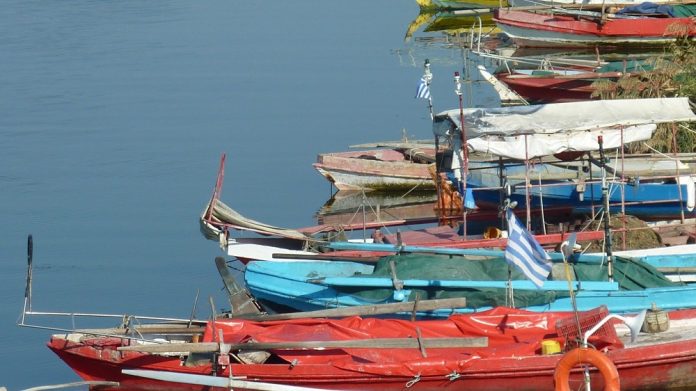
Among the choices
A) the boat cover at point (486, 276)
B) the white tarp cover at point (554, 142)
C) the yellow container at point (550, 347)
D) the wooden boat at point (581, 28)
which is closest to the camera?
the yellow container at point (550, 347)

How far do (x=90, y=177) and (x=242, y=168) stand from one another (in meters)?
3.26

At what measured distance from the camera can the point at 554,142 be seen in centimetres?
1911

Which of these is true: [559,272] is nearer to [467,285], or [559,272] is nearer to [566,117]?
[467,285]

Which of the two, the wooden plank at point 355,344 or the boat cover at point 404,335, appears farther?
the boat cover at point 404,335

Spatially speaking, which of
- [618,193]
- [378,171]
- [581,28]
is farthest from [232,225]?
[581,28]

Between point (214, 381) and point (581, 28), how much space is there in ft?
82.5

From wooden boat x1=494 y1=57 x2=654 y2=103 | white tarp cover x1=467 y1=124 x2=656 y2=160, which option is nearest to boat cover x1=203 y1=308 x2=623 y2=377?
white tarp cover x1=467 y1=124 x2=656 y2=160

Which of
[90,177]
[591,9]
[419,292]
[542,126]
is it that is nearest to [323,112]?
[90,177]

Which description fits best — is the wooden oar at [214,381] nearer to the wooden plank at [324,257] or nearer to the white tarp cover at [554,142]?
the wooden plank at [324,257]

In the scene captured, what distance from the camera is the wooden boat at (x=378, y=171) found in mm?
26016

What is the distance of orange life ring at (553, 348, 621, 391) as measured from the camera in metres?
14.0

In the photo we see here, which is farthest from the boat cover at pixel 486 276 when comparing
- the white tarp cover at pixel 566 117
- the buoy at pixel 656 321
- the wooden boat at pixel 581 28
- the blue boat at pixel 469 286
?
the wooden boat at pixel 581 28

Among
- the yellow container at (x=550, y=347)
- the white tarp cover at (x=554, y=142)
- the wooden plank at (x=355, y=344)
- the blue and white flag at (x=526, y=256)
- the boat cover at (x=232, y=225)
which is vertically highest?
the white tarp cover at (x=554, y=142)

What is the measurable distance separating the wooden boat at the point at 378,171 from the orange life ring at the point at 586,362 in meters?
11.9
